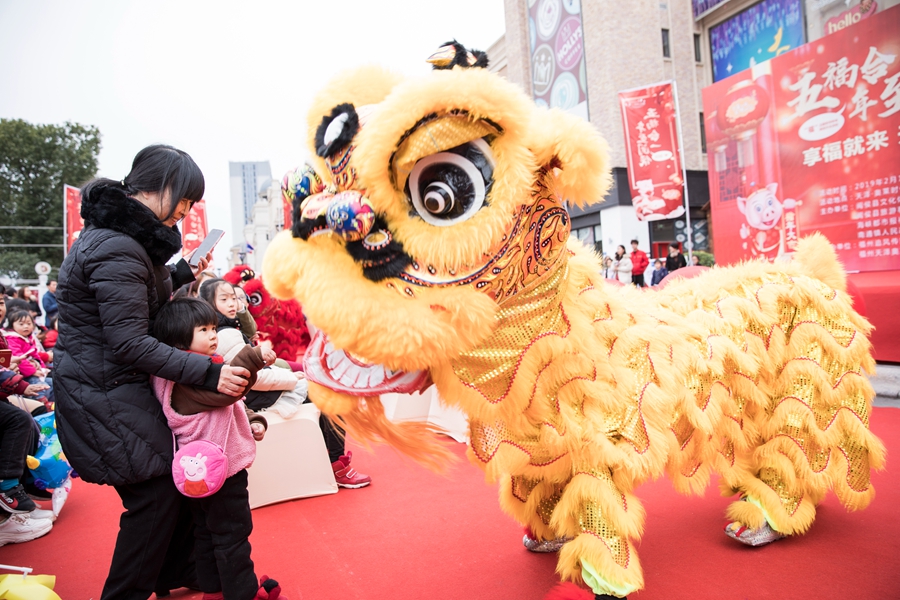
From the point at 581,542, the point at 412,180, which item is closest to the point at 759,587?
the point at 581,542

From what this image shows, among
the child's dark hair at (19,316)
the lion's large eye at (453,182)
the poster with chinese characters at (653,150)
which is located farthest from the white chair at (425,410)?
the poster with chinese characters at (653,150)

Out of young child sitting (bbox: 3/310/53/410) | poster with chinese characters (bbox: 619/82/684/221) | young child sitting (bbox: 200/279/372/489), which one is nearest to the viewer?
young child sitting (bbox: 200/279/372/489)

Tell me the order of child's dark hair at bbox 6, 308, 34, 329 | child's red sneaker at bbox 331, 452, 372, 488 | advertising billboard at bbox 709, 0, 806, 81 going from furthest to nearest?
1. advertising billboard at bbox 709, 0, 806, 81
2. child's dark hair at bbox 6, 308, 34, 329
3. child's red sneaker at bbox 331, 452, 372, 488

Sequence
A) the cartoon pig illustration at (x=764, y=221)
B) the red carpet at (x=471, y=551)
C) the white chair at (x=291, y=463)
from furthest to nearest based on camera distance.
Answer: the cartoon pig illustration at (x=764, y=221) < the white chair at (x=291, y=463) < the red carpet at (x=471, y=551)

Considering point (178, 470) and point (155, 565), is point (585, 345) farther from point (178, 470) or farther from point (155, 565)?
point (155, 565)

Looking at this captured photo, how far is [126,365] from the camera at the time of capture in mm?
1431

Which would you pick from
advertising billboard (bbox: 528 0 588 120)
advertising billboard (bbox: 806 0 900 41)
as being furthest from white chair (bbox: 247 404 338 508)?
advertising billboard (bbox: 528 0 588 120)

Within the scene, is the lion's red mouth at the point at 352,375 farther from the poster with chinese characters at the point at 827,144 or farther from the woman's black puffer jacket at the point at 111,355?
the poster with chinese characters at the point at 827,144

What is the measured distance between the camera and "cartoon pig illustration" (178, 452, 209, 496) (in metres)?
1.44

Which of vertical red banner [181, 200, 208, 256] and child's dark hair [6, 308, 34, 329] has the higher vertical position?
vertical red banner [181, 200, 208, 256]

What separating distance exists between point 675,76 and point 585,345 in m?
15.2

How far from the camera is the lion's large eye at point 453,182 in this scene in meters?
1.15

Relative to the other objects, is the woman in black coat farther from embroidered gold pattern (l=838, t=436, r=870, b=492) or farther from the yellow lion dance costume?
embroidered gold pattern (l=838, t=436, r=870, b=492)

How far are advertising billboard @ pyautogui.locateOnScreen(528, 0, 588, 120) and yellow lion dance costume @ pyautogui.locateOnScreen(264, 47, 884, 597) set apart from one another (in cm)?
1408
